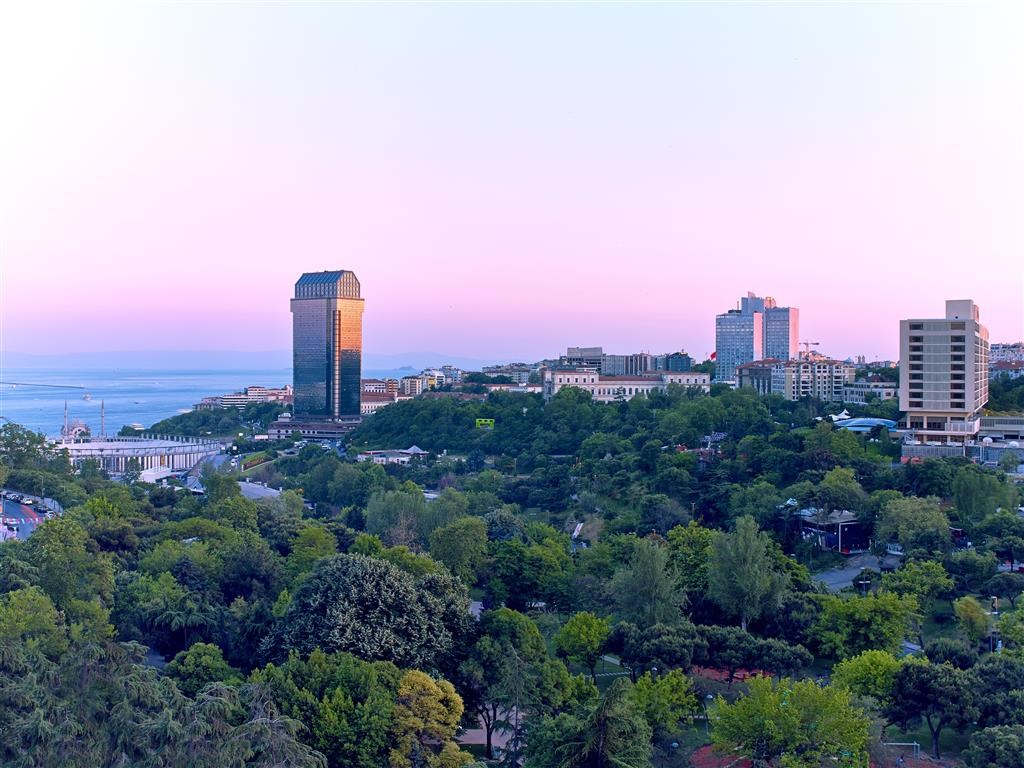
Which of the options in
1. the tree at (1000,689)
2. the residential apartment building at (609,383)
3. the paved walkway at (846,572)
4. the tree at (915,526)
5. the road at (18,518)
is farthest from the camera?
the residential apartment building at (609,383)

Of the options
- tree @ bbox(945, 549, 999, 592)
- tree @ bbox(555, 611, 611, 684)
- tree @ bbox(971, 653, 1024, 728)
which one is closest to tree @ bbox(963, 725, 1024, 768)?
tree @ bbox(971, 653, 1024, 728)

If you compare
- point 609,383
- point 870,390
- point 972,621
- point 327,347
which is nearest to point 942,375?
point 870,390

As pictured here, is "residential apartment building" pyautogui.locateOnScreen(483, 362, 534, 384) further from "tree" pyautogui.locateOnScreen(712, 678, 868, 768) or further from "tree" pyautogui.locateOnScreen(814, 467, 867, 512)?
"tree" pyautogui.locateOnScreen(712, 678, 868, 768)

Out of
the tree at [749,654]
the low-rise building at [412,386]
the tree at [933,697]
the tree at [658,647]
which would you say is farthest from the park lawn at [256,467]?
the tree at [933,697]

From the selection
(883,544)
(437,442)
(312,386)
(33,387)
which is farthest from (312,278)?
(33,387)

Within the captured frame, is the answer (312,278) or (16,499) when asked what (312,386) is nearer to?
(312,278)

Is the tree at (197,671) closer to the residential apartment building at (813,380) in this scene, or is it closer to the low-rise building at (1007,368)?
the residential apartment building at (813,380)
